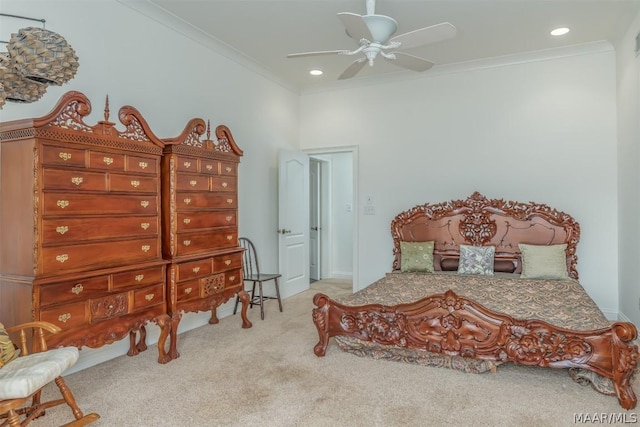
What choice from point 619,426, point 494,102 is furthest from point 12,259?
point 494,102

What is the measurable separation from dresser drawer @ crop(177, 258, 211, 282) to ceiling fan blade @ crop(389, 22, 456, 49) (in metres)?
2.49

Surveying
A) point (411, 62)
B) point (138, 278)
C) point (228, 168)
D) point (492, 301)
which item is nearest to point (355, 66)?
point (411, 62)

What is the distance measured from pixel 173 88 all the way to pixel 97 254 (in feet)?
6.44

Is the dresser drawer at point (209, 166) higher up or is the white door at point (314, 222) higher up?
the dresser drawer at point (209, 166)

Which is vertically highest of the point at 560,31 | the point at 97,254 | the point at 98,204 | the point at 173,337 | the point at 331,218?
the point at 560,31

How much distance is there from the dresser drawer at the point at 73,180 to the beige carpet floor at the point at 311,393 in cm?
140

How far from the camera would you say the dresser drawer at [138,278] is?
3013 mm

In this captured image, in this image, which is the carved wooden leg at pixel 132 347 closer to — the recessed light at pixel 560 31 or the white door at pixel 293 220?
the white door at pixel 293 220

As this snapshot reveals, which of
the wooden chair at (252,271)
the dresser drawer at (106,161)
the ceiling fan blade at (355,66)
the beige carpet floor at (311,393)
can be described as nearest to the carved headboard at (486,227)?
the wooden chair at (252,271)

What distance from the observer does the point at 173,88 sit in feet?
13.5

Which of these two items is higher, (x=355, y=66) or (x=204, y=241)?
(x=355, y=66)

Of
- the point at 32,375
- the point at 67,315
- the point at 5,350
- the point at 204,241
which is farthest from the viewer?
the point at 204,241

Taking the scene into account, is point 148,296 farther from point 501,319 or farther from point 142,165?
point 501,319

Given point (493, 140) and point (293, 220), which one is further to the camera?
point (293, 220)
